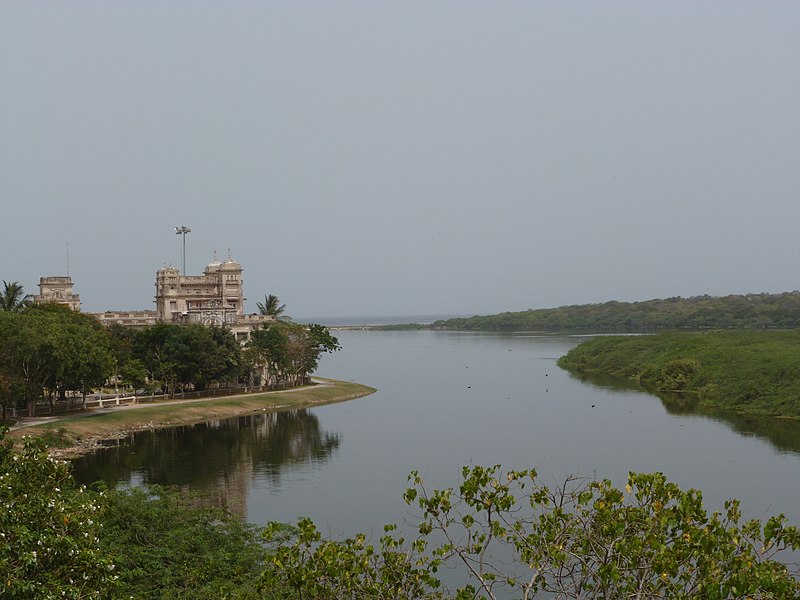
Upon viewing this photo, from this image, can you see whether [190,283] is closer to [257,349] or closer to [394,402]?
[257,349]

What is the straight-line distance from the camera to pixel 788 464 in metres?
46.1

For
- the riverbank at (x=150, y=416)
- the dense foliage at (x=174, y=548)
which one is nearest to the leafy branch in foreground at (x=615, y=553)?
the dense foliage at (x=174, y=548)

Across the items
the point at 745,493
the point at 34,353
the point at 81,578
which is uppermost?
the point at 34,353

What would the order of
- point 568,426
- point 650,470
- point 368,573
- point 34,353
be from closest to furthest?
1. point 368,573
2. point 650,470
3. point 34,353
4. point 568,426

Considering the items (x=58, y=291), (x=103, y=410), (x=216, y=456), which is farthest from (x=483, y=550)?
(x=58, y=291)

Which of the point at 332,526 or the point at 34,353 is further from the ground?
the point at 34,353

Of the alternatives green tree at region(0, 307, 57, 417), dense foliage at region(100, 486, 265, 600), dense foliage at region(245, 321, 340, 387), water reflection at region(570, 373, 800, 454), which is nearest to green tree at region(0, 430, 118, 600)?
dense foliage at region(100, 486, 265, 600)

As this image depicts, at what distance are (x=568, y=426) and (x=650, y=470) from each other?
1715cm

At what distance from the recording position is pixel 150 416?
6269cm

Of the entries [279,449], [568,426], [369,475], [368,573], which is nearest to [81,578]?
[368,573]

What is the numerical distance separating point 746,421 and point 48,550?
56.0 meters

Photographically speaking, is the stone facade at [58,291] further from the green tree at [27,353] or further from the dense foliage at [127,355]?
the green tree at [27,353]

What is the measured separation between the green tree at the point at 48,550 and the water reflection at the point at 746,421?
141 ft

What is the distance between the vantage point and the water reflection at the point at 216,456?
43469 mm
